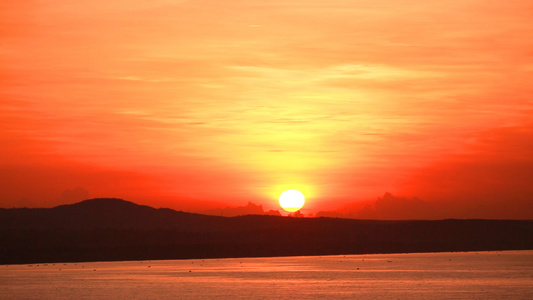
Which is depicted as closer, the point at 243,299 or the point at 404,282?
the point at 243,299

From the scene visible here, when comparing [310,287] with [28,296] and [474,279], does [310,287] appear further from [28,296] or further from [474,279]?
[28,296]

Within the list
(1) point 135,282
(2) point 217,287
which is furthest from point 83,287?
(2) point 217,287

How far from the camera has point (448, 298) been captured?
339 ft

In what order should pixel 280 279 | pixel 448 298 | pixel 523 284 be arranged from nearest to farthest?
pixel 448 298, pixel 523 284, pixel 280 279

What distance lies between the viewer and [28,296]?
109938 mm

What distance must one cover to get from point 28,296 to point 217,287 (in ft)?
110

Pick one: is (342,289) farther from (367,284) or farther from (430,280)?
(430,280)

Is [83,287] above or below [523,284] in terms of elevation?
below

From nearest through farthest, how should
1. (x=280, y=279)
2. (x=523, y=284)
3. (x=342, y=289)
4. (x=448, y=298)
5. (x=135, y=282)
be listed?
(x=448, y=298) → (x=342, y=289) → (x=523, y=284) → (x=135, y=282) → (x=280, y=279)

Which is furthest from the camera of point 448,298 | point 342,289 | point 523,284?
point 523,284

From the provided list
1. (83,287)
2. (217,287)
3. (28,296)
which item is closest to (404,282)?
(217,287)

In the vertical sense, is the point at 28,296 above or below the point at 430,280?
below

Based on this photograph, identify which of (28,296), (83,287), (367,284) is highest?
(367,284)

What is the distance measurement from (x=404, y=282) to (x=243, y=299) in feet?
149
